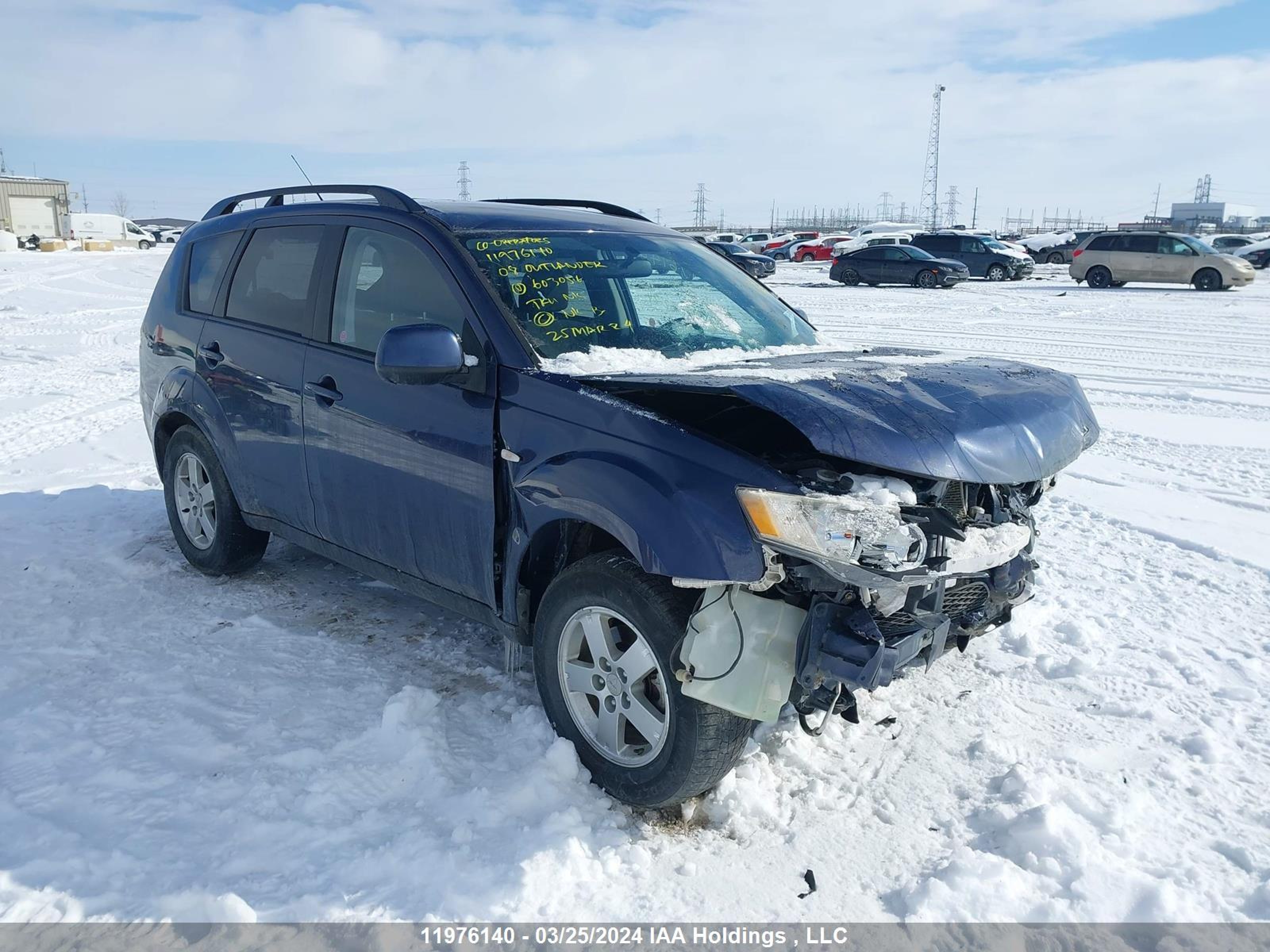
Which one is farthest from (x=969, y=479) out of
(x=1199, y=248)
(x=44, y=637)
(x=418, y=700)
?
(x=1199, y=248)

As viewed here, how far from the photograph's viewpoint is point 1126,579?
4941 mm

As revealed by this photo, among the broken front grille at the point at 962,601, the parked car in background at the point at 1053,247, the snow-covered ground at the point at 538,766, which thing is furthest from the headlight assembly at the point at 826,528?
the parked car in background at the point at 1053,247

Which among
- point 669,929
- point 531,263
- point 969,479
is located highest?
point 531,263

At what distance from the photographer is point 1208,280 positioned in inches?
942

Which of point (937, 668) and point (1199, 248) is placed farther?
point (1199, 248)

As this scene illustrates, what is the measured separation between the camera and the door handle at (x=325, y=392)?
397cm

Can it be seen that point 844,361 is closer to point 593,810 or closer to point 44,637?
point 593,810

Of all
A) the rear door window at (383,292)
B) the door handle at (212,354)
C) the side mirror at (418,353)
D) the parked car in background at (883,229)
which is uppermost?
the parked car in background at (883,229)

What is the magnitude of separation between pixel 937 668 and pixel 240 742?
8.96ft

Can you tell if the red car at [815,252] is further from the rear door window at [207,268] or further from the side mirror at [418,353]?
the side mirror at [418,353]

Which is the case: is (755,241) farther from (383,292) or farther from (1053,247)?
(383,292)

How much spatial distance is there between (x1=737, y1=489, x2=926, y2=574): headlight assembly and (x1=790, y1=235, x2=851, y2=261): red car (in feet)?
132

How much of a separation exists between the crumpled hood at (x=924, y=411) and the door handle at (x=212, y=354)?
2503mm

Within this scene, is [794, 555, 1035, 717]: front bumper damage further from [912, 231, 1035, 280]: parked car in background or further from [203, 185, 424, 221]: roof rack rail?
[912, 231, 1035, 280]: parked car in background
